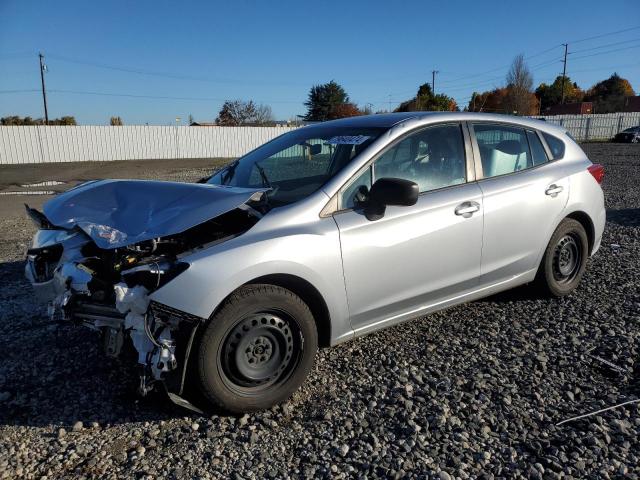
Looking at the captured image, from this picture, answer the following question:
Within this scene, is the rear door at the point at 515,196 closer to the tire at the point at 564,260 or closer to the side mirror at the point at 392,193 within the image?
the tire at the point at 564,260

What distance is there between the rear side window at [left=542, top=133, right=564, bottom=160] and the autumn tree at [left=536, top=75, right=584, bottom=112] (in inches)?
3194

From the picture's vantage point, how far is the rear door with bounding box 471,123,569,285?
3883 millimetres

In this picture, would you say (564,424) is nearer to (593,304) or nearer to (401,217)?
(401,217)

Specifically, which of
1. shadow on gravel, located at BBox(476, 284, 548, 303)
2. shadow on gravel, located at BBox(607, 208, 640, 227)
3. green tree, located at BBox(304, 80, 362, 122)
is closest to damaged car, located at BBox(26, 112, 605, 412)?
shadow on gravel, located at BBox(476, 284, 548, 303)

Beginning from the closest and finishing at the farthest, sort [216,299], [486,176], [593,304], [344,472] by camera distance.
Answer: [344,472], [216,299], [486,176], [593,304]

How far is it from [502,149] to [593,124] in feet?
151

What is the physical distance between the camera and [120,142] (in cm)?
3228

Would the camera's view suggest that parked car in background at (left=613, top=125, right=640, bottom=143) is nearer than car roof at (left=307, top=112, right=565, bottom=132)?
No

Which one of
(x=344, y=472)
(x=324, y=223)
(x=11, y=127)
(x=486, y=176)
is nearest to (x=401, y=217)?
(x=324, y=223)

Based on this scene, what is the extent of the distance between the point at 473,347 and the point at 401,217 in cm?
123

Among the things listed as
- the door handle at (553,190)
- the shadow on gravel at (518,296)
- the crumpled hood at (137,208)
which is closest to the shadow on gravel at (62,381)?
the crumpled hood at (137,208)

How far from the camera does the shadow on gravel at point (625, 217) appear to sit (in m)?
8.15

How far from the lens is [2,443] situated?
2.71m

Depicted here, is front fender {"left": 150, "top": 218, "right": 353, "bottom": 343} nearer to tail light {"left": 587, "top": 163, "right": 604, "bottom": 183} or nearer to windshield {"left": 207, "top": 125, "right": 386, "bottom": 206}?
windshield {"left": 207, "top": 125, "right": 386, "bottom": 206}
